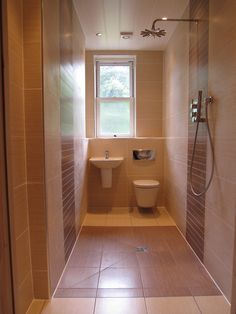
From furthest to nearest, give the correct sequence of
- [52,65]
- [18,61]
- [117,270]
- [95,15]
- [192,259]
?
[95,15] < [192,259] < [117,270] < [52,65] < [18,61]

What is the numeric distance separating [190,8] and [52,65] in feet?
5.29

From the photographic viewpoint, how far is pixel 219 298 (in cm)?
161

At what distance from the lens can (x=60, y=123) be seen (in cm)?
191

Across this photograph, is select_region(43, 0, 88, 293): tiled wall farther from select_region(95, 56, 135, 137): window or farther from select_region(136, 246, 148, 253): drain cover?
select_region(95, 56, 135, 137): window

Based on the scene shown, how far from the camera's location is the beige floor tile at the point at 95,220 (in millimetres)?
3061

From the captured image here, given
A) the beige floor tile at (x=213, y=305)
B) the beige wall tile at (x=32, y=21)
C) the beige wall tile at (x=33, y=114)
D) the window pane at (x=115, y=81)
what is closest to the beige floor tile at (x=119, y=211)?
the window pane at (x=115, y=81)

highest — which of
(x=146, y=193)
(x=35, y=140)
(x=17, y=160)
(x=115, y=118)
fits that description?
(x=115, y=118)


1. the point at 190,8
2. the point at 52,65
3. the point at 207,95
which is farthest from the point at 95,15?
the point at 207,95

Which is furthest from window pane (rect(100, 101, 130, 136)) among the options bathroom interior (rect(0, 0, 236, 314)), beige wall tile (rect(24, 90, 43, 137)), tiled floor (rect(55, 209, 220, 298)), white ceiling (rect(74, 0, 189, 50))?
beige wall tile (rect(24, 90, 43, 137))

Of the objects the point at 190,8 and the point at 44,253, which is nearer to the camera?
the point at 44,253

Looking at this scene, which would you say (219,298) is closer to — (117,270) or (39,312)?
(117,270)

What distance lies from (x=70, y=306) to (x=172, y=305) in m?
0.65

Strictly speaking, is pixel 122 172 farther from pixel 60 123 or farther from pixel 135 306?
pixel 135 306

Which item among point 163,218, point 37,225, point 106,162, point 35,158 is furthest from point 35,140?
point 163,218
